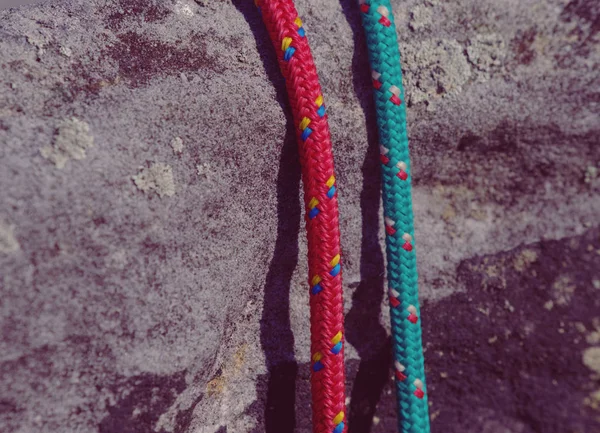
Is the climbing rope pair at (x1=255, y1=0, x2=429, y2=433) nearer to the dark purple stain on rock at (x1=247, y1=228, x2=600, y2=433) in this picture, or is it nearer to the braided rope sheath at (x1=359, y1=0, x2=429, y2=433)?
the braided rope sheath at (x1=359, y1=0, x2=429, y2=433)

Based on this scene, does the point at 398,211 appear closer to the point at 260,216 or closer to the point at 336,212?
the point at 336,212

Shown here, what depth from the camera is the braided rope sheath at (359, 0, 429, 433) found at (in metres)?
0.81

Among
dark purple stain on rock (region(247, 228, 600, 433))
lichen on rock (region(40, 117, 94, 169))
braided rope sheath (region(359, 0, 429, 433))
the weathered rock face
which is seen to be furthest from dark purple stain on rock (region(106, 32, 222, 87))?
dark purple stain on rock (region(247, 228, 600, 433))

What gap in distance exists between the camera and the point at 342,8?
0.86 metres

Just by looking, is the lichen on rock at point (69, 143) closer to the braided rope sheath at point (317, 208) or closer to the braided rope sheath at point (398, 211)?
the braided rope sheath at point (317, 208)

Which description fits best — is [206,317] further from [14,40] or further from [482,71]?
[482,71]

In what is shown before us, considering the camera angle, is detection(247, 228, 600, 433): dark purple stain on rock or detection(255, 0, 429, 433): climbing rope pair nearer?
detection(255, 0, 429, 433): climbing rope pair

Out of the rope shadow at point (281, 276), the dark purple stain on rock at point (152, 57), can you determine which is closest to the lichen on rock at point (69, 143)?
the dark purple stain on rock at point (152, 57)

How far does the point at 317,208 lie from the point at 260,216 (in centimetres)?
10

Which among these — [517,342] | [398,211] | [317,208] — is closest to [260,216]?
[317,208]

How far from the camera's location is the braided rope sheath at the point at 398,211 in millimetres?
809

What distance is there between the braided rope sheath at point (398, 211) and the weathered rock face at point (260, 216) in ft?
0.19

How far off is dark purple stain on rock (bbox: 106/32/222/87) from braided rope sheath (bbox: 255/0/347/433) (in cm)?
12

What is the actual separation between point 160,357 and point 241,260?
0.19 meters
